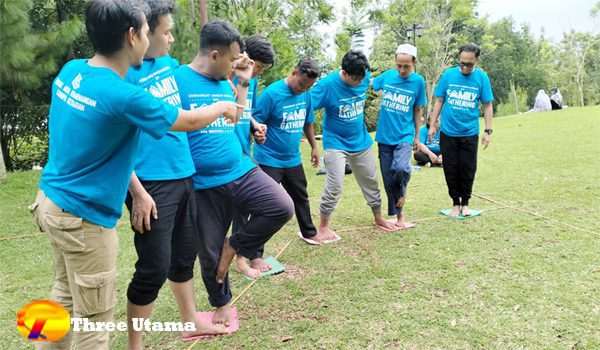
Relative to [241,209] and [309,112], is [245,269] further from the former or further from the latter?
[309,112]

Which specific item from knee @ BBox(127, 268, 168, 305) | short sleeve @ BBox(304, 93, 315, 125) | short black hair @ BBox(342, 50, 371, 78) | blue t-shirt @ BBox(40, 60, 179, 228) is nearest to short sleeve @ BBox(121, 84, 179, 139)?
blue t-shirt @ BBox(40, 60, 179, 228)

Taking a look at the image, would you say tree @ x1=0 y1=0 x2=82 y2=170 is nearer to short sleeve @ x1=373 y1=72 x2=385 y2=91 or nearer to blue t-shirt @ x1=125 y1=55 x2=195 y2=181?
short sleeve @ x1=373 y1=72 x2=385 y2=91

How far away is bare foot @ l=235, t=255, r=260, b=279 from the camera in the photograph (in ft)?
11.9

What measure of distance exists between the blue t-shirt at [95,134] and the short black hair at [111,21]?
0.10 meters

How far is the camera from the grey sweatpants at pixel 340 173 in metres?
4.38

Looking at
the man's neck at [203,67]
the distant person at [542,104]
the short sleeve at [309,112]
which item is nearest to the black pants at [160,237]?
the man's neck at [203,67]

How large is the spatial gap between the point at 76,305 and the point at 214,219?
1.01 m

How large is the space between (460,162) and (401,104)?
0.87 meters

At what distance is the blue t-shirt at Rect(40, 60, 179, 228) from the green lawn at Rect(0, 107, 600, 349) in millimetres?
1165

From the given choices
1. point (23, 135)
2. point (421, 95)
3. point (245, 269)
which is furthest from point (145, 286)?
point (23, 135)

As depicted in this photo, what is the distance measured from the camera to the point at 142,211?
2141 millimetres

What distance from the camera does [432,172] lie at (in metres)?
7.91

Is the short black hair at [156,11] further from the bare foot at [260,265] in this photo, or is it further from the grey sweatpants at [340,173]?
the grey sweatpants at [340,173]

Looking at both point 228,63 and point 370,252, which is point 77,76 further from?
point 370,252
